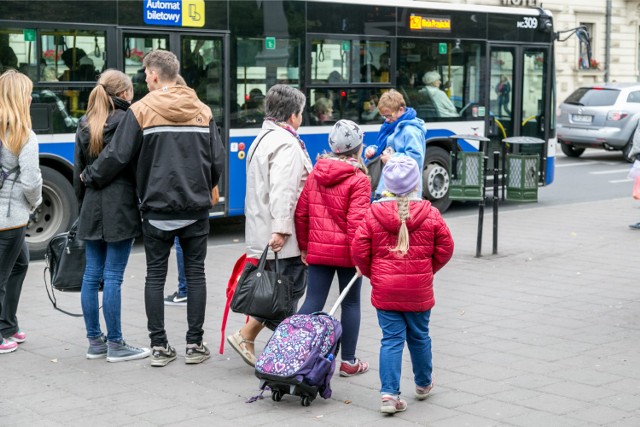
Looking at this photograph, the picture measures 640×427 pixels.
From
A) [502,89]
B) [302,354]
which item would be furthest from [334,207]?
[502,89]

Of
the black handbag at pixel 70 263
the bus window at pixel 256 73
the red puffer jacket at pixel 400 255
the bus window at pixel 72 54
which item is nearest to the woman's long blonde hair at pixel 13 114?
the black handbag at pixel 70 263

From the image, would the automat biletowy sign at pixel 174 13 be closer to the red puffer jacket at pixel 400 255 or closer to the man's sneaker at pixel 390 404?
the red puffer jacket at pixel 400 255

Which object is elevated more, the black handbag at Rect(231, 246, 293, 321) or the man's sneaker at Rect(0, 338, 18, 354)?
the black handbag at Rect(231, 246, 293, 321)

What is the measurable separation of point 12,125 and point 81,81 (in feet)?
14.5

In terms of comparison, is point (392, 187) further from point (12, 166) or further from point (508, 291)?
point (508, 291)

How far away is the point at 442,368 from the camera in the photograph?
6.75m

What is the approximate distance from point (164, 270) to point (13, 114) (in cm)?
137

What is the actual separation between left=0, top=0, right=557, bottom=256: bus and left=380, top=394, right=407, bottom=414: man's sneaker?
6.31 meters

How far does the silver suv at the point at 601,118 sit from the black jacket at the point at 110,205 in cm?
1865

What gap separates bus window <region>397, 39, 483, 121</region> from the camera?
578 inches

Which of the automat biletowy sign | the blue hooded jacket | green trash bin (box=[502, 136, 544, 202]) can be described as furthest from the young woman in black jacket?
green trash bin (box=[502, 136, 544, 202])

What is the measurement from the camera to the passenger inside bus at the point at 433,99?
14.9m

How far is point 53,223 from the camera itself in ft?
37.3

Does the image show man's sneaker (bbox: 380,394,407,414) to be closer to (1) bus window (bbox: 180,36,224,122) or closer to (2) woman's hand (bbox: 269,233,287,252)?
(2) woman's hand (bbox: 269,233,287,252)
